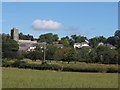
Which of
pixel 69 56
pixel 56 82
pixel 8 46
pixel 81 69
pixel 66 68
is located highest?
pixel 8 46

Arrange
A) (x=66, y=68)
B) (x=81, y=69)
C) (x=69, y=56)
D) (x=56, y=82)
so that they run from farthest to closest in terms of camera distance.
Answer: (x=69, y=56), (x=66, y=68), (x=81, y=69), (x=56, y=82)

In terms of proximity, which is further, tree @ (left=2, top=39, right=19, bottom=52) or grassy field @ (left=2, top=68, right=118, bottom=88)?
tree @ (left=2, top=39, right=19, bottom=52)

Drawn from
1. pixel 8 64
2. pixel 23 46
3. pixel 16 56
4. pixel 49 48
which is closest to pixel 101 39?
pixel 23 46

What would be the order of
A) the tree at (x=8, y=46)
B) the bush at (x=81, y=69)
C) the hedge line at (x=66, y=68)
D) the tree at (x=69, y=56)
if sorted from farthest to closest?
the tree at (x=8, y=46) → the tree at (x=69, y=56) → the bush at (x=81, y=69) → the hedge line at (x=66, y=68)

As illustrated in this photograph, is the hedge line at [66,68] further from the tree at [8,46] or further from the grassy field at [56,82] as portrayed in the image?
the tree at [8,46]

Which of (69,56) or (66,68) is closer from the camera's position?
(66,68)

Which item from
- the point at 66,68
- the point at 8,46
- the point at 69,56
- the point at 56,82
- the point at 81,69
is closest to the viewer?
the point at 56,82

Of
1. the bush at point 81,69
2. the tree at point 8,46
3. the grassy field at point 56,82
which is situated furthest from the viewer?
the tree at point 8,46

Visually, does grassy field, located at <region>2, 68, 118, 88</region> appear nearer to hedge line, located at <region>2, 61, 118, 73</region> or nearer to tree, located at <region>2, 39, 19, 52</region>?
hedge line, located at <region>2, 61, 118, 73</region>

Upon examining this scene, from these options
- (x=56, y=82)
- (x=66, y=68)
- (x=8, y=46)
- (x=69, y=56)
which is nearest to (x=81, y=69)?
(x=66, y=68)

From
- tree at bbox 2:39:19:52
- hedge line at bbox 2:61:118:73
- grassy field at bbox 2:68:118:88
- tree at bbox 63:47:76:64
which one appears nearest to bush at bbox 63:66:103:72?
hedge line at bbox 2:61:118:73

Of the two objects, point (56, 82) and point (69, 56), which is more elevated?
point (69, 56)

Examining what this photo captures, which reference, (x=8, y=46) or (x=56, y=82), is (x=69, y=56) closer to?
(x=8, y=46)

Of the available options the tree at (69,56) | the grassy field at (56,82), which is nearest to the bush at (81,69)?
the grassy field at (56,82)
